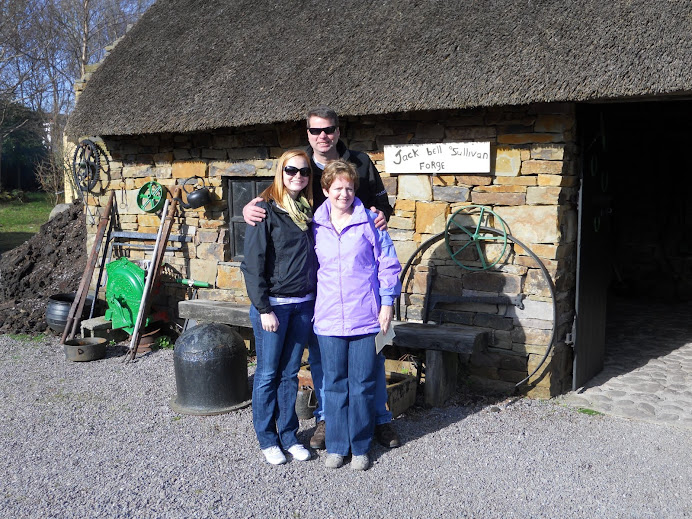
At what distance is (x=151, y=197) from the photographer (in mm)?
6512

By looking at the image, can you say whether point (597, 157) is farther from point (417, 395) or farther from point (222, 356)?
point (222, 356)

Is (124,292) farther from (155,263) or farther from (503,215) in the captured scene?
(503,215)

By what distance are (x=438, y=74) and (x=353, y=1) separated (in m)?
1.70

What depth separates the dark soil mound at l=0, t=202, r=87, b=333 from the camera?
713 centimetres

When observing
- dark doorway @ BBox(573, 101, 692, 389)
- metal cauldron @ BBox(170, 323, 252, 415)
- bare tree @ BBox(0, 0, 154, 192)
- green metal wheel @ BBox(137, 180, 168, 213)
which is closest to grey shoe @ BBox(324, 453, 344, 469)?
metal cauldron @ BBox(170, 323, 252, 415)

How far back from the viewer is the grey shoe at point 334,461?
360 centimetres

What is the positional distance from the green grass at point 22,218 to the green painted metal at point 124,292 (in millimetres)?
7428

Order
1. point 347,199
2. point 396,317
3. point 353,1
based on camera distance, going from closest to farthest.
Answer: point 347,199, point 396,317, point 353,1

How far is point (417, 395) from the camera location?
4.74 metres

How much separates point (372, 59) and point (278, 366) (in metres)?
2.69

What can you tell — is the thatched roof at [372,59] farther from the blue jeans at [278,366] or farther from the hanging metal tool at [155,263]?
the blue jeans at [278,366]

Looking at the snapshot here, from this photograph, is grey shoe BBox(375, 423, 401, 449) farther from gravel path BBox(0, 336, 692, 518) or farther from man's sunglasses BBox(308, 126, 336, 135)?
man's sunglasses BBox(308, 126, 336, 135)

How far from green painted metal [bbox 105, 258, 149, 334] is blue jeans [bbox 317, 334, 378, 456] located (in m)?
3.16

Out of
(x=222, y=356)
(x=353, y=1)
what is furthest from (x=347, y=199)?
(x=353, y=1)
